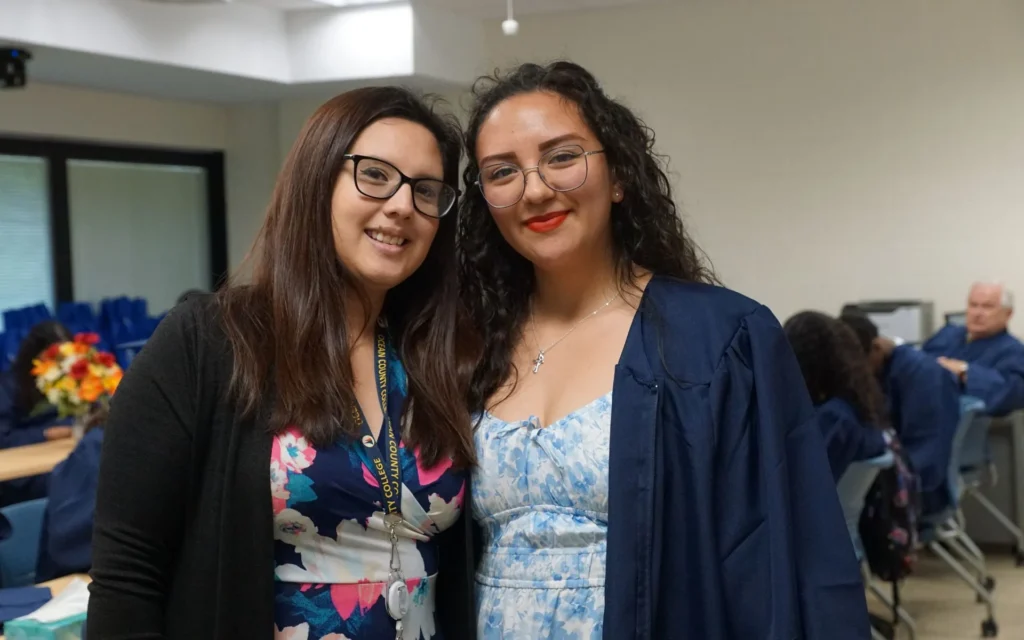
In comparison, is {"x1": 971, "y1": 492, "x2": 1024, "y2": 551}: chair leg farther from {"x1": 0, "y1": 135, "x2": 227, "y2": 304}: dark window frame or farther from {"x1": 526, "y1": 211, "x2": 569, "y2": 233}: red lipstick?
{"x1": 526, "y1": 211, "x2": 569, "y2": 233}: red lipstick

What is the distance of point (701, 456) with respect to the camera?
1549 mm

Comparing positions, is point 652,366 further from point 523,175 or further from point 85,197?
point 85,197

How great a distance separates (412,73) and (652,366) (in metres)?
4.39

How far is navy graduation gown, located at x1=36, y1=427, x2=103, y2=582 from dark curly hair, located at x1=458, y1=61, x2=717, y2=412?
1.61 m

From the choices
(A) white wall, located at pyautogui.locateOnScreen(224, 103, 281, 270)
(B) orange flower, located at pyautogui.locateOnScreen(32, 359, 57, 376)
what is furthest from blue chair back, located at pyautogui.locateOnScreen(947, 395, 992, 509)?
(A) white wall, located at pyautogui.locateOnScreen(224, 103, 281, 270)

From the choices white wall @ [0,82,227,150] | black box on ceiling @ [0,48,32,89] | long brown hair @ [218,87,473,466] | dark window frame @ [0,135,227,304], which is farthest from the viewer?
dark window frame @ [0,135,227,304]

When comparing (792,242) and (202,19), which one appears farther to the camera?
(792,242)

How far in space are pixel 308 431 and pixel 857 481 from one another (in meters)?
2.74

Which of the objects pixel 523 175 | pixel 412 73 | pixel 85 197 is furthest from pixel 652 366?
pixel 85 197

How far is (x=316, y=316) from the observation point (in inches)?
62.2

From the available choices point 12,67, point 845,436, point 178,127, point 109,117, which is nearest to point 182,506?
point 845,436

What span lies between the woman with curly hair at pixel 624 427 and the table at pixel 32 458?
2.77 meters

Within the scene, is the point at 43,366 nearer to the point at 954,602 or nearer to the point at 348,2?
the point at 348,2

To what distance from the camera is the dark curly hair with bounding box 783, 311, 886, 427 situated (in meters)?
3.88
